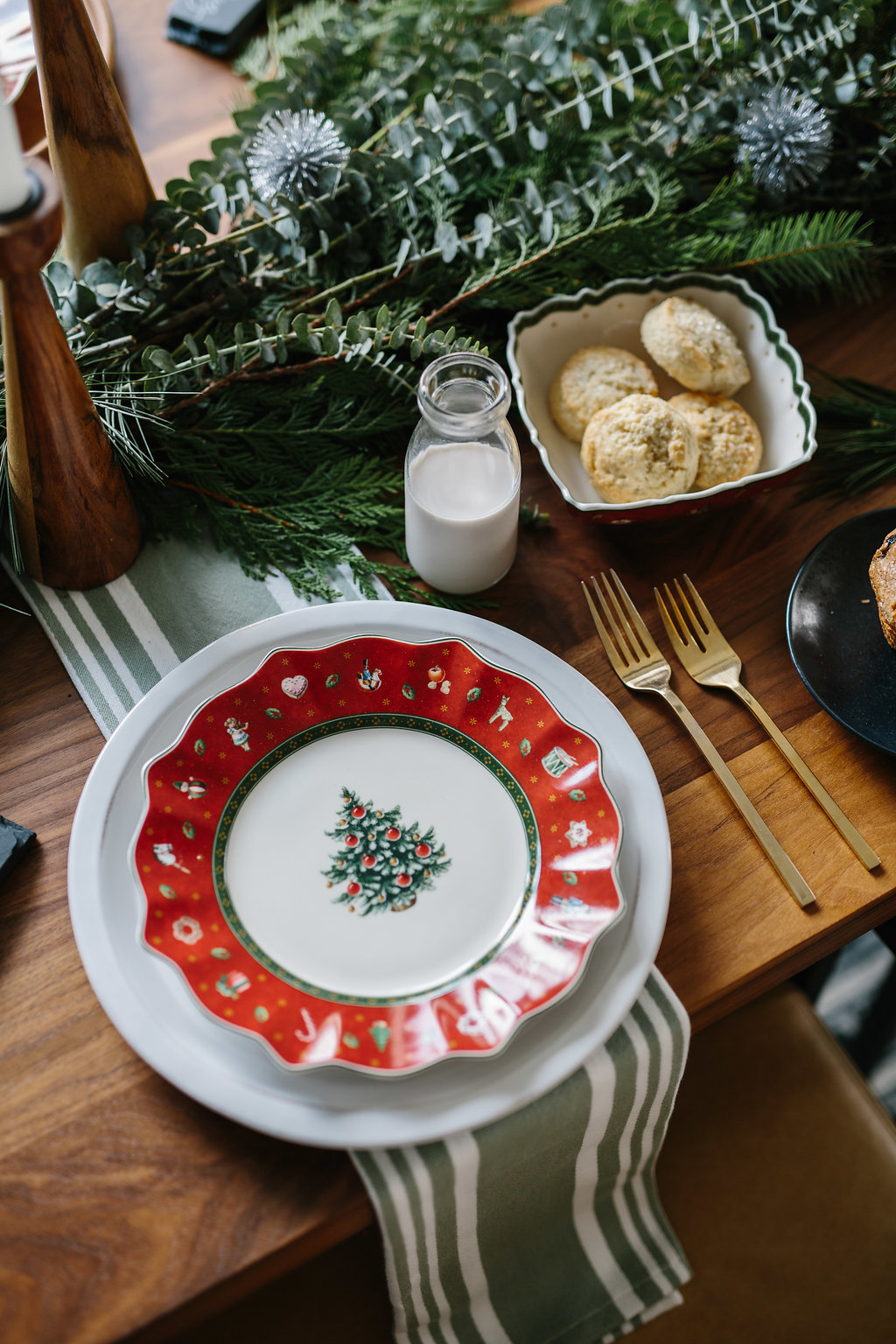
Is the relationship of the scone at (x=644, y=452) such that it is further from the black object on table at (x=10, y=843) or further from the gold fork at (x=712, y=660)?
the black object on table at (x=10, y=843)

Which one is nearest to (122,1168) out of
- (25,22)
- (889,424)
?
→ (889,424)

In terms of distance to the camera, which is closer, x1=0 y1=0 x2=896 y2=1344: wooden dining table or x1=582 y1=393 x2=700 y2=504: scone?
x1=0 y1=0 x2=896 y2=1344: wooden dining table

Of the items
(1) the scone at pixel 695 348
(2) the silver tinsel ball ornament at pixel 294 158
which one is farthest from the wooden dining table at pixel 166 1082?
(2) the silver tinsel ball ornament at pixel 294 158

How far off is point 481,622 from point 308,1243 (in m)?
0.45

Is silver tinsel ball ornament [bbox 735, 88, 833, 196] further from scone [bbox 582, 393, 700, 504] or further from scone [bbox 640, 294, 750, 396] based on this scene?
scone [bbox 582, 393, 700, 504]

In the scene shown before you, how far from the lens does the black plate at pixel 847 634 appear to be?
0.73 metres

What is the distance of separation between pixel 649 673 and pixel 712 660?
0.06 meters

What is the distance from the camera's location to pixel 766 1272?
800mm

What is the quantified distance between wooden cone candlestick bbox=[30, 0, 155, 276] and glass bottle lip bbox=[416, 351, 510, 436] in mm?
348

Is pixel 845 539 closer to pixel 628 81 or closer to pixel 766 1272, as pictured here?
pixel 628 81

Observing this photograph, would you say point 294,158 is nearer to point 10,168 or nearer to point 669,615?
point 10,168

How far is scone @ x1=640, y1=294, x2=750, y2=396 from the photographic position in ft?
2.76

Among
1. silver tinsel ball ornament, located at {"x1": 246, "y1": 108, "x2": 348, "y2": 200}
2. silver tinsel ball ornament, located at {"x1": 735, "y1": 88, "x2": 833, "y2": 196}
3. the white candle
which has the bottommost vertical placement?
silver tinsel ball ornament, located at {"x1": 735, "y1": 88, "x2": 833, "y2": 196}

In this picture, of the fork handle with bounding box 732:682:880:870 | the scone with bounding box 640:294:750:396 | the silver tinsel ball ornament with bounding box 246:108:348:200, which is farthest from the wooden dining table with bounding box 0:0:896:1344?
the silver tinsel ball ornament with bounding box 246:108:348:200
